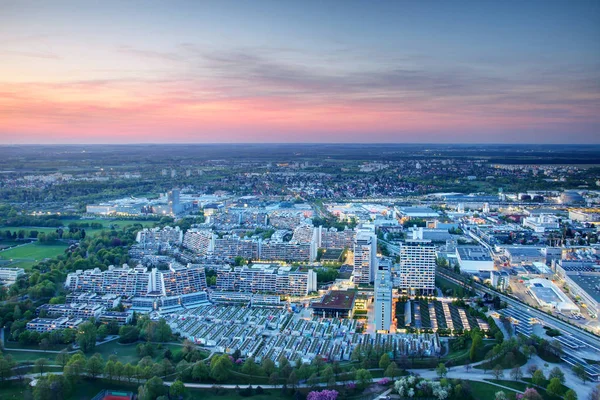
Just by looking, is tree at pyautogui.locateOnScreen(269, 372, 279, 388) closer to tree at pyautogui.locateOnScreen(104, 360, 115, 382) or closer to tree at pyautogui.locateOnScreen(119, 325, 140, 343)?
tree at pyautogui.locateOnScreen(104, 360, 115, 382)

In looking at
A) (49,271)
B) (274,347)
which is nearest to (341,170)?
(49,271)

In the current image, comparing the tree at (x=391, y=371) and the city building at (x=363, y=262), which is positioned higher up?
the city building at (x=363, y=262)

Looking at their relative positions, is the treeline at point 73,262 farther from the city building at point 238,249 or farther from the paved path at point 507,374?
the paved path at point 507,374

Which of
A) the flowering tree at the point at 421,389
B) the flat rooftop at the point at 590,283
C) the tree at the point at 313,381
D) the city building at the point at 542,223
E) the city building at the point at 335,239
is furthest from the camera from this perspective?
the city building at the point at 542,223

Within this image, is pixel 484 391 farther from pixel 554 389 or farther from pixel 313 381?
pixel 313 381

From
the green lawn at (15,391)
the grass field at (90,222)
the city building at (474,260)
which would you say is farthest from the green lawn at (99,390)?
the grass field at (90,222)
